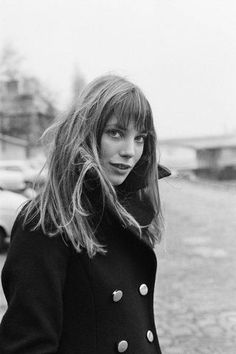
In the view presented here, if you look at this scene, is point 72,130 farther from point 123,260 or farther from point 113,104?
point 123,260

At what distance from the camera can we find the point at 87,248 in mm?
1414

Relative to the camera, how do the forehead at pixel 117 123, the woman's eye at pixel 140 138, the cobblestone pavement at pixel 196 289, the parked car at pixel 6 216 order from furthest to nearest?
the parked car at pixel 6 216 → the cobblestone pavement at pixel 196 289 → the woman's eye at pixel 140 138 → the forehead at pixel 117 123

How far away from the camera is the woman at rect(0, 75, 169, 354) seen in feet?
4.37

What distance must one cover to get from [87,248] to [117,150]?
0.35 metres

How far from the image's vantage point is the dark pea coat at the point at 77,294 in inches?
52.1

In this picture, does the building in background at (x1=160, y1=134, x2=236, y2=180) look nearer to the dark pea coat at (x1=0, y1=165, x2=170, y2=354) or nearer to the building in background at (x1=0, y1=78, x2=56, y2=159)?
the building in background at (x1=0, y1=78, x2=56, y2=159)

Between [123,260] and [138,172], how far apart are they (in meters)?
0.40

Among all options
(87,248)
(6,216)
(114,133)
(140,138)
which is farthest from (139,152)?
(6,216)

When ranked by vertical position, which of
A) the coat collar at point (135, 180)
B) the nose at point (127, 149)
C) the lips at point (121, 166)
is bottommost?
the coat collar at point (135, 180)

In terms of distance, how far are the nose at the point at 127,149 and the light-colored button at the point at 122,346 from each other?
0.58 metres

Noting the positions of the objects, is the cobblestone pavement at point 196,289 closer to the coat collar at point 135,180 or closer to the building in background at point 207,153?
the coat collar at point 135,180

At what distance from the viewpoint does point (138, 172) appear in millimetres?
1821

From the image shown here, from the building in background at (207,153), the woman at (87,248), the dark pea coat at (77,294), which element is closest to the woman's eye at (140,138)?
the woman at (87,248)

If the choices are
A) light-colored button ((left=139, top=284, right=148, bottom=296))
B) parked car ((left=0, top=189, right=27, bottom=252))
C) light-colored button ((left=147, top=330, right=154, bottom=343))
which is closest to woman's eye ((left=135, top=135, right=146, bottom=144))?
light-colored button ((left=139, top=284, right=148, bottom=296))
